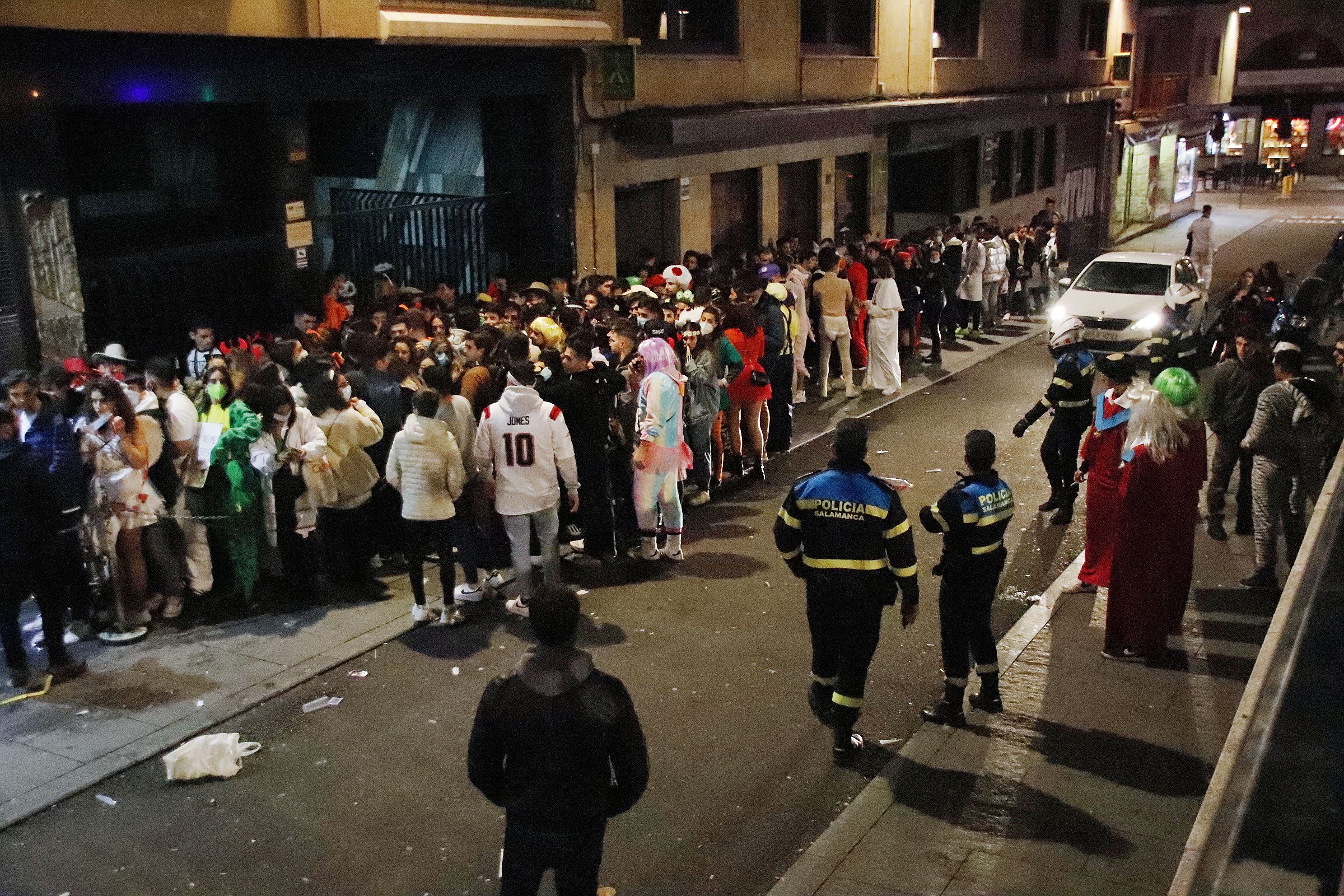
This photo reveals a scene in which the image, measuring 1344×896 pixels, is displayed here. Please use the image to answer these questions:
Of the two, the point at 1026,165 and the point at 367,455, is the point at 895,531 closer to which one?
the point at 367,455

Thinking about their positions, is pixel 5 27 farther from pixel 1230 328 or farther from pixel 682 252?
pixel 1230 328

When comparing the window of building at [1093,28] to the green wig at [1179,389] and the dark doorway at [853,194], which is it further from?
the green wig at [1179,389]

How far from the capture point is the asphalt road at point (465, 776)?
→ 5.79 m

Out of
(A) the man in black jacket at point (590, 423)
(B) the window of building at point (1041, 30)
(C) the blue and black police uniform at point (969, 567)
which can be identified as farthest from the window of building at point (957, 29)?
(C) the blue and black police uniform at point (969, 567)

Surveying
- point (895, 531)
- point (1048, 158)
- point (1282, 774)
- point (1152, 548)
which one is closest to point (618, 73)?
point (1152, 548)

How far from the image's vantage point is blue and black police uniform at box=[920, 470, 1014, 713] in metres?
6.66

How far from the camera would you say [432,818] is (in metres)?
6.21

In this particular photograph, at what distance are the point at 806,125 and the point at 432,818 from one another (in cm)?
1571

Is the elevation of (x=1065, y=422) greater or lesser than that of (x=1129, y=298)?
greater

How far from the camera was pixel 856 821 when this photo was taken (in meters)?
6.04

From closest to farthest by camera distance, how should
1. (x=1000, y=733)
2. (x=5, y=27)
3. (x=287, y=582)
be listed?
(x=1000, y=733) < (x=287, y=582) < (x=5, y=27)

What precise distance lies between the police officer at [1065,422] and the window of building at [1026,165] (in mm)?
21433

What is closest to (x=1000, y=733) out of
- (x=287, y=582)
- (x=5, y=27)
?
(x=287, y=582)

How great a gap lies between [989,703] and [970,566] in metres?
0.94
